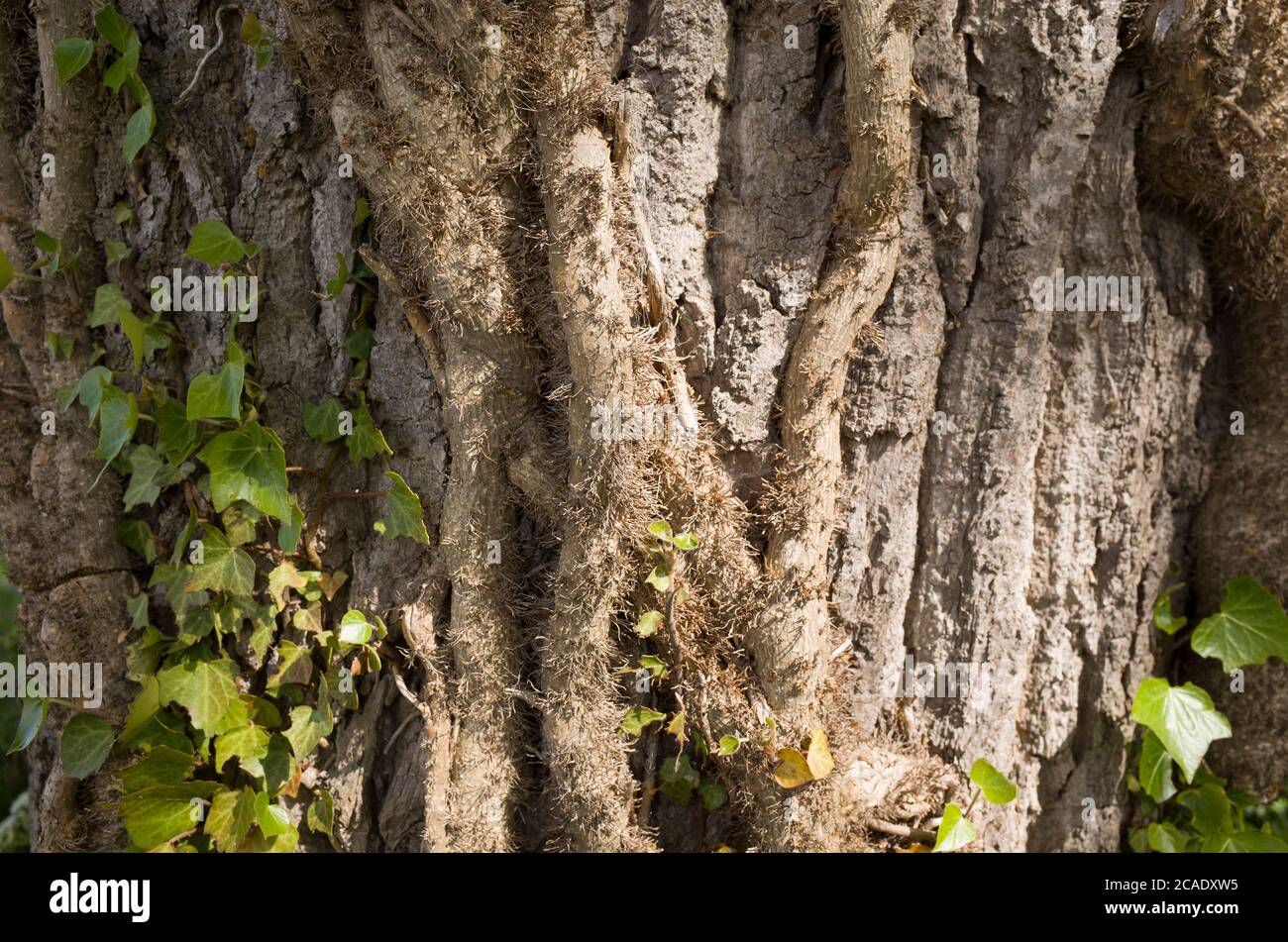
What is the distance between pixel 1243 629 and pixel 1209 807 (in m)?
0.42

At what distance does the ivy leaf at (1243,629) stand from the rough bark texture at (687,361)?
139 millimetres

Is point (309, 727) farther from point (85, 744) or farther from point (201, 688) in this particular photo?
point (85, 744)

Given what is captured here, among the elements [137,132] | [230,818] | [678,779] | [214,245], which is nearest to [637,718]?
[678,779]

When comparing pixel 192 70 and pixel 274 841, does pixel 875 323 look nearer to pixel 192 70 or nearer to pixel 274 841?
pixel 192 70

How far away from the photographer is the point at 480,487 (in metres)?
1.62

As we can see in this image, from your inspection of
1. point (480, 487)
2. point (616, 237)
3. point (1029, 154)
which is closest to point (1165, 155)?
point (1029, 154)

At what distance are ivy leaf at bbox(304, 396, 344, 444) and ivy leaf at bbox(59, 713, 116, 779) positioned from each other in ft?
2.55

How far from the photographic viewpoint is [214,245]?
162 centimetres

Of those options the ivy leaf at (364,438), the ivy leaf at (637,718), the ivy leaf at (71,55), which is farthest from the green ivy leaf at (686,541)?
the ivy leaf at (71,55)

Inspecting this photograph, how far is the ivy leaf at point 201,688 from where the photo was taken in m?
1.67

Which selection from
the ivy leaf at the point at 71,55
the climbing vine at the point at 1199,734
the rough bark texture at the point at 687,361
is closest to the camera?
the rough bark texture at the point at 687,361

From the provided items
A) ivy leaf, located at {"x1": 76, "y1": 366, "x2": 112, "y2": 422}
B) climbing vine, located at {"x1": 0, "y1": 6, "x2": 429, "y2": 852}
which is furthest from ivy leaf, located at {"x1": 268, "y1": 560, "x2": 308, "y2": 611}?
ivy leaf, located at {"x1": 76, "y1": 366, "x2": 112, "y2": 422}

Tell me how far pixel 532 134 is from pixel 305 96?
1.60ft

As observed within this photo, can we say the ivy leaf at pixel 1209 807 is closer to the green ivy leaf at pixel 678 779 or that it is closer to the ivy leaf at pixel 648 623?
the green ivy leaf at pixel 678 779
